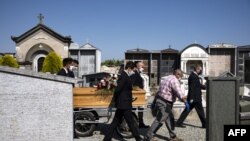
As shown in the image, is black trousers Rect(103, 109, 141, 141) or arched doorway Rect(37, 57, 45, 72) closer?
black trousers Rect(103, 109, 141, 141)

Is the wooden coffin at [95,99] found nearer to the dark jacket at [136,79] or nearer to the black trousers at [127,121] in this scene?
the black trousers at [127,121]

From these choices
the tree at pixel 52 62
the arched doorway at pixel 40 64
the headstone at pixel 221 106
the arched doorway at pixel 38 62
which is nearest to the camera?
the headstone at pixel 221 106

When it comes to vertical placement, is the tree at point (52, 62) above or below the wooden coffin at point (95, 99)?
above

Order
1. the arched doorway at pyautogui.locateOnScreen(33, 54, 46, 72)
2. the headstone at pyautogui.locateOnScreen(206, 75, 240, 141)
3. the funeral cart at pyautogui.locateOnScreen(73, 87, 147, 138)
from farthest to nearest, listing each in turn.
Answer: the arched doorway at pyautogui.locateOnScreen(33, 54, 46, 72)
the funeral cart at pyautogui.locateOnScreen(73, 87, 147, 138)
the headstone at pyautogui.locateOnScreen(206, 75, 240, 141)

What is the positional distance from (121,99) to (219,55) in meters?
19.4

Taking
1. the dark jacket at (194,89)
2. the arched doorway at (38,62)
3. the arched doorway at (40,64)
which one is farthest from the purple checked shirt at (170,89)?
the arched doorway at (40,64)

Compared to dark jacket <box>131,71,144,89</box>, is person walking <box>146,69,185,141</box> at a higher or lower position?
lower

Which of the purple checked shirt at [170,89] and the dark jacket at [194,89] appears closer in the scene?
the purple checked shirt at [170,89]

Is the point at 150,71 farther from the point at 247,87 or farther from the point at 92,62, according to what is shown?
the point at 247,87

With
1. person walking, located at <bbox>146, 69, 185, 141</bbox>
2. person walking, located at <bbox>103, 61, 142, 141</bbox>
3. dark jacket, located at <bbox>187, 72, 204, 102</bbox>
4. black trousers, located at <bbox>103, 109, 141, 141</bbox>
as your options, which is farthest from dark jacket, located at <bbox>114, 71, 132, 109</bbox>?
dark jacket, located at <bbox>187, 72, 204, 102</bbox>

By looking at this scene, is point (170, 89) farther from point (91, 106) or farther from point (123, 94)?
point (91, 106)

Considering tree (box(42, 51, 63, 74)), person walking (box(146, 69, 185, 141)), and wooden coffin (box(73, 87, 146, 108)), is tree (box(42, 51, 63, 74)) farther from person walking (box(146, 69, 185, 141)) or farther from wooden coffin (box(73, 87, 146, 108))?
person walking (box(146, 69, 185, 141))

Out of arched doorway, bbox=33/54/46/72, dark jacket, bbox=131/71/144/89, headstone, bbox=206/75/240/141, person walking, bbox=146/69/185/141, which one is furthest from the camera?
arched doorway, bbox=33/54/46/72

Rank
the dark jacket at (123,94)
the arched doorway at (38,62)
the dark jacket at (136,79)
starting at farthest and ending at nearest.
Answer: the arched doorway at (38,62), the dark jacket at (136,79), the dark jacket at (123,94)
